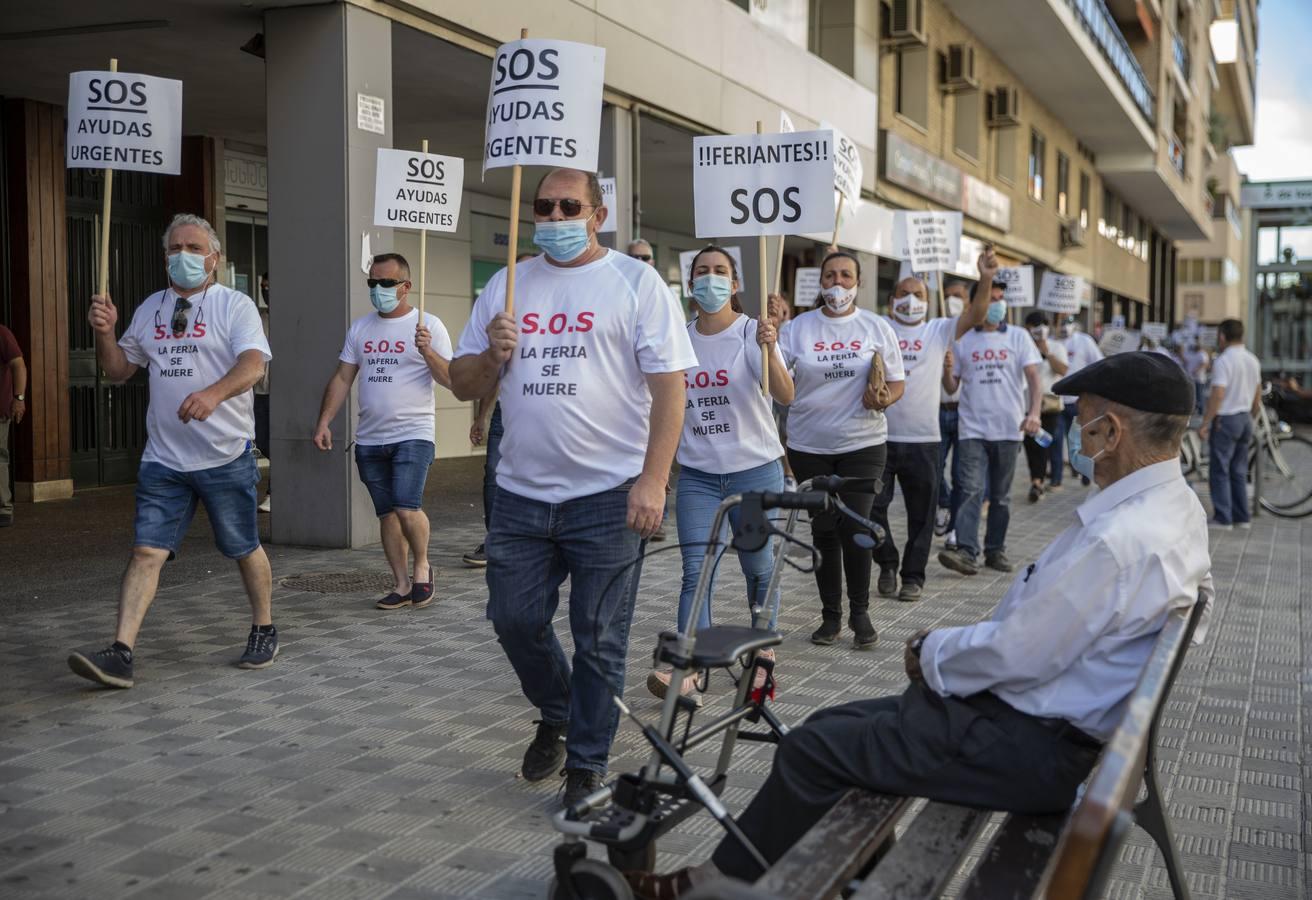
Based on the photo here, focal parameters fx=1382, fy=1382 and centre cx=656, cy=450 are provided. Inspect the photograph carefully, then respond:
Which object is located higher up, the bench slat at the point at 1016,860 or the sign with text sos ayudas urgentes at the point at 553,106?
the sign with text sos ayudas urgentes at the point at 553,106

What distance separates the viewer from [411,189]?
9.29 m

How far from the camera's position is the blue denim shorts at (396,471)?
26.6 ft

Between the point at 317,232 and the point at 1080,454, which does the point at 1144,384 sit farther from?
the point at 317,232

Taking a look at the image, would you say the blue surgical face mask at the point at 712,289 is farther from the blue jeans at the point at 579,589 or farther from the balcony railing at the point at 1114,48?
the balcony railing at the point at 1114,48

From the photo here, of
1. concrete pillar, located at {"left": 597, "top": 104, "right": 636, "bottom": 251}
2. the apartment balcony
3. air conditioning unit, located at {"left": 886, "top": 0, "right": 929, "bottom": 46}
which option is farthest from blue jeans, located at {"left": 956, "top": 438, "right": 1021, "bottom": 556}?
the apartment balcony

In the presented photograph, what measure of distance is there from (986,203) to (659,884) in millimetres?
26360

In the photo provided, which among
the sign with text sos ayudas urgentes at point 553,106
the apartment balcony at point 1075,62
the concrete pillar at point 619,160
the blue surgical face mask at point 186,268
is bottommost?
the blue surgical face mask at point 186,268

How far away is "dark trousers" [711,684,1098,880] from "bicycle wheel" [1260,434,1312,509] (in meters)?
12.5

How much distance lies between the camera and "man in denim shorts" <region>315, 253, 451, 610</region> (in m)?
8.09

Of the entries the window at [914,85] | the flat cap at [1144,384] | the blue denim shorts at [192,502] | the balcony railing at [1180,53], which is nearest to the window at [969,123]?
the window at [914,85]

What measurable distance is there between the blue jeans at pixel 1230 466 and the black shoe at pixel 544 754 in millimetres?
9965

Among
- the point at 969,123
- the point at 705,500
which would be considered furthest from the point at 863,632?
the point at 969,123

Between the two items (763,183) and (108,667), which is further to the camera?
(763,183)

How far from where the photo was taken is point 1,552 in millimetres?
9945
